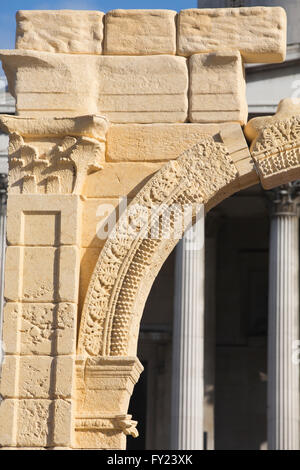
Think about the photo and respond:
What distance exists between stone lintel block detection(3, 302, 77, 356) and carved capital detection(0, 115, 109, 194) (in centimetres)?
118

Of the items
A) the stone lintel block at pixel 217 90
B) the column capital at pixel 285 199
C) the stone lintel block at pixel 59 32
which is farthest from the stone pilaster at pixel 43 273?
the column capital at pixel 285 199

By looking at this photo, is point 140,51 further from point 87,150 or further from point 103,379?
point 103,379

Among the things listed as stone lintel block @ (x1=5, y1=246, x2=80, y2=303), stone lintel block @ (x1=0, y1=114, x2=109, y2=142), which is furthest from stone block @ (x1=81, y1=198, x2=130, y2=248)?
stone lintel block @ (x1=0, y1=114, x2=109, y2=142)

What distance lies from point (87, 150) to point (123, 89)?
0.73 metres

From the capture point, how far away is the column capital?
2998 cm

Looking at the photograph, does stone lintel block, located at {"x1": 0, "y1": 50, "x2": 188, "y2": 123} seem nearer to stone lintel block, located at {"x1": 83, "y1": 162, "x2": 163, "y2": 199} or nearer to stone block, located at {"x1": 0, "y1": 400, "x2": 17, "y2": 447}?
stone lintel block, located at {"x1": 83, "y1": 162, "x2": 163, "y2": 199}

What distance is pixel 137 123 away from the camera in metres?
11.2

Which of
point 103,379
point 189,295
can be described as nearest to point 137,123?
point 103,379

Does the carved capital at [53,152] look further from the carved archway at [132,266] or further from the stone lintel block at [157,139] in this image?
the carved archway at [132,266]

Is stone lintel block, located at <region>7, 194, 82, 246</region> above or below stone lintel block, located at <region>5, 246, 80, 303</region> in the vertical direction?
above

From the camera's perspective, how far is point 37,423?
34.5 feet

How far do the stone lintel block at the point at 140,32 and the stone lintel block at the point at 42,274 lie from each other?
7.10 feet

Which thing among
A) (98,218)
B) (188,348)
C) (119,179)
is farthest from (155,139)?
(188,348)

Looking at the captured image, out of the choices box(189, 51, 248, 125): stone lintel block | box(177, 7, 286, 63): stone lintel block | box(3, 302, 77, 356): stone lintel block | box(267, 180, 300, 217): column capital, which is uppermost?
box(267, 180, 300, 217): column capital
